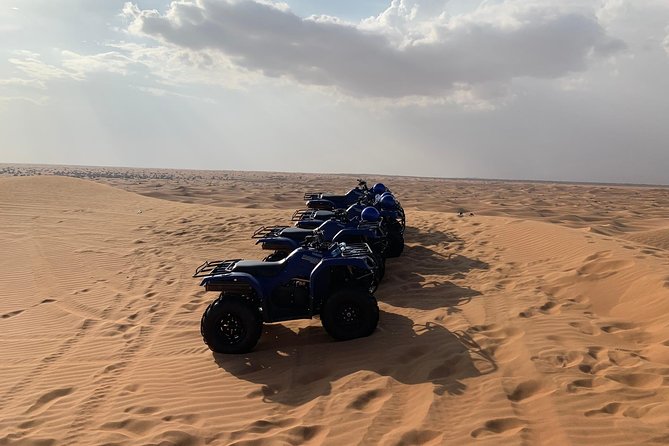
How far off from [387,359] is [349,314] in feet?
2.51

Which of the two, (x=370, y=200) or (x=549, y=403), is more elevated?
(x=370, y=200)

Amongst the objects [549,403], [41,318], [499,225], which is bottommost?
[41,318]

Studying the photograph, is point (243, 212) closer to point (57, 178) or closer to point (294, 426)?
point (57, 178)

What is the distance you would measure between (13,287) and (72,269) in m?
1.28

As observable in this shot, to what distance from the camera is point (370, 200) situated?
13.1 m

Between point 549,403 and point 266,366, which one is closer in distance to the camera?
point 549,403

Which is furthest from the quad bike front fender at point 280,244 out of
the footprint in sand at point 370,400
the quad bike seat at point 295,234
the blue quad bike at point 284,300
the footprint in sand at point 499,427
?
the footprint in sand at point 499,427

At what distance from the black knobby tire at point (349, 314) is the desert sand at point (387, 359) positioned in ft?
0.51

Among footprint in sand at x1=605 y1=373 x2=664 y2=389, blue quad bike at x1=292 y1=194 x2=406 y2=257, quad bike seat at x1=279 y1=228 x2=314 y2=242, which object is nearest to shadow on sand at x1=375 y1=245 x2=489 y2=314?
blue quad bike at x1=292 y1=194 x2=406 y2=257

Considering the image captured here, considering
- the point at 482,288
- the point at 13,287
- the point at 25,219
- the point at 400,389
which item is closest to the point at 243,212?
the point at 25,219

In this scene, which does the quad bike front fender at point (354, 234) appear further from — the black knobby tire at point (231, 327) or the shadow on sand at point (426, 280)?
the black knobby tire at point (231, 327)

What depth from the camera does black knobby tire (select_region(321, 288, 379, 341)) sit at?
5.65 m

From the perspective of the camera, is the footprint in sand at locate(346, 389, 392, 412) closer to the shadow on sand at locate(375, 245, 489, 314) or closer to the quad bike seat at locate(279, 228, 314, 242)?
the shadow on sand at locate(375, 245, 489, 314)

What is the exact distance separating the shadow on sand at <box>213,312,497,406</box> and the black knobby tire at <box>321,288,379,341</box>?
5.1 inches
